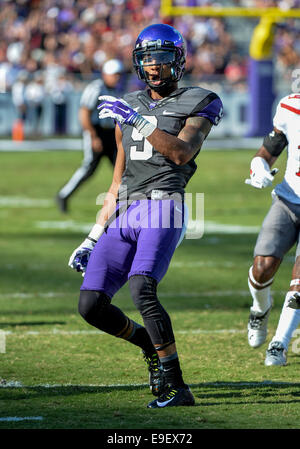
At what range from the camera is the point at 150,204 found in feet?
14.6

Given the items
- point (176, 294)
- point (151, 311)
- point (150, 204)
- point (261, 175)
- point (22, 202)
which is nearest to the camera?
point (151, 311)

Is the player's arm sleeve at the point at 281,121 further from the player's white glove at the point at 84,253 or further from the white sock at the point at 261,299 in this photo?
the player's white glove at the point at 84,253

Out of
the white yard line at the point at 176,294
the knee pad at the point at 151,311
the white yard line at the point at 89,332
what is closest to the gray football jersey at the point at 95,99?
the white yard line at the point at 176,294

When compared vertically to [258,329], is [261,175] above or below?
above

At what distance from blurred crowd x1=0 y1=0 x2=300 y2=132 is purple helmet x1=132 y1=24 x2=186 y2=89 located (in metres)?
19.6

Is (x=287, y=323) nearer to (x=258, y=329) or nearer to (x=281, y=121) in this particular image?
(x=258, y=329)

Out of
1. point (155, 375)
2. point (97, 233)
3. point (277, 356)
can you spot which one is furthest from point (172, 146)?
point (277, 356)

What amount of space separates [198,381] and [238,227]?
6313 millimetres

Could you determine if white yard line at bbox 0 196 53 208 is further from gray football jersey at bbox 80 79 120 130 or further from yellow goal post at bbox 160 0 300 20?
yellow goal post at bbox 160 0 300 20

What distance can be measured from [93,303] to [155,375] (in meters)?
0.50

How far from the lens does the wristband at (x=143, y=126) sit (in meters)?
4.29

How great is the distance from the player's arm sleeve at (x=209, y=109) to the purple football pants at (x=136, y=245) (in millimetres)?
449

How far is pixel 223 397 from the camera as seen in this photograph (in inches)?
177

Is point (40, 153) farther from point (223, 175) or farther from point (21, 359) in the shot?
point (21, 359)
